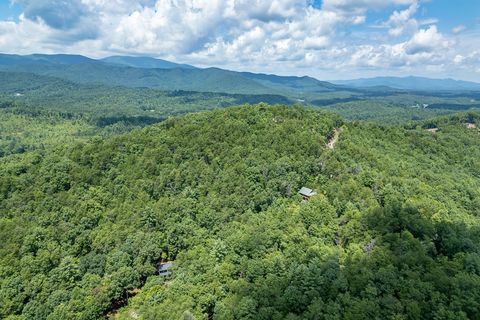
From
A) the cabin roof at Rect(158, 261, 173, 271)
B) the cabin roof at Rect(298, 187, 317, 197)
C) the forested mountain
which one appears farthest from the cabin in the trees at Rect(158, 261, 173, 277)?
the cabin roof at Rect(298, 187, 317, 197)

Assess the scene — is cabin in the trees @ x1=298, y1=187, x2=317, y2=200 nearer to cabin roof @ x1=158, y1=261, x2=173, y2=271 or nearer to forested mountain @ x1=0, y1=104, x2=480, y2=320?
forested mountain @ x1=0, y1=104, x2=480, y2=320

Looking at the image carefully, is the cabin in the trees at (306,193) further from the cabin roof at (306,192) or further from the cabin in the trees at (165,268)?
the cabin in the trees at (165,268)

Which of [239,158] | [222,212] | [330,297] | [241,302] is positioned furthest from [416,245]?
[239,158]

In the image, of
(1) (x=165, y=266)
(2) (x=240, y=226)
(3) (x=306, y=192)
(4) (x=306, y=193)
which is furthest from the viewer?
(3) (x=306, y=192)

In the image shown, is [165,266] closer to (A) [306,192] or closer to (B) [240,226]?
(B) [240,226]

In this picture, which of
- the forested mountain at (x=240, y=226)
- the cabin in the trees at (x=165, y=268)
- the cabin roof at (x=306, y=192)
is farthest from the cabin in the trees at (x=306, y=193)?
the cabin in the trees at (x=165, y=268)

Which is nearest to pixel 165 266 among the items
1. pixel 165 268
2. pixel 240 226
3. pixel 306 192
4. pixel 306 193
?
pixel 165 268
